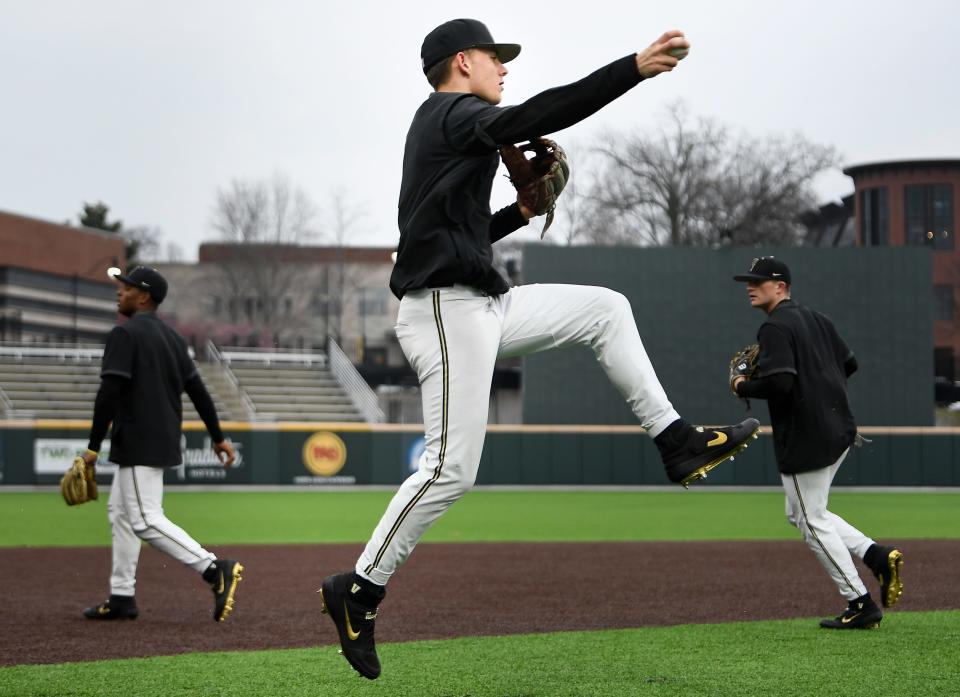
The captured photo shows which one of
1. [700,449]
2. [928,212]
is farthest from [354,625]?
[928,212]

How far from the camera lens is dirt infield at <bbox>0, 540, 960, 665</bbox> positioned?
22.0 feet

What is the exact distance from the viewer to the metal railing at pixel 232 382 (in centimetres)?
3350

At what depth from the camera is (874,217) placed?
153 feet

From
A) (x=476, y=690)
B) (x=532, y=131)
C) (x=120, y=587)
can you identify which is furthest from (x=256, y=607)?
(x=532, y=131)

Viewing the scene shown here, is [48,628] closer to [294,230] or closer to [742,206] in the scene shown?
[742,206]

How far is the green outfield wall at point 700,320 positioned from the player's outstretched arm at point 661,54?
22732 mm

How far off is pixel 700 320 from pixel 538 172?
23.1 m

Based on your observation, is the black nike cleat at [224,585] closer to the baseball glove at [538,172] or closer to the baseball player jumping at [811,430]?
the baseball player jumping at [811,430]

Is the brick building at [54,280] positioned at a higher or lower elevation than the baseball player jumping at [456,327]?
higher

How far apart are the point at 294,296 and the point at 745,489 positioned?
1572 inches

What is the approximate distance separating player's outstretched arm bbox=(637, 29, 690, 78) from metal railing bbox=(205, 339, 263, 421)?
29660 mm

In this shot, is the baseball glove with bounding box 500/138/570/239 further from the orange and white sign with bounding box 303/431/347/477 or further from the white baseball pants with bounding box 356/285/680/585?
the orange and white sign with bounding box 303/431/347/477

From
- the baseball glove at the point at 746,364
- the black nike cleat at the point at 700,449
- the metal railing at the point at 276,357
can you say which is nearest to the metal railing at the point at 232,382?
the metal railing at the point at 276,357

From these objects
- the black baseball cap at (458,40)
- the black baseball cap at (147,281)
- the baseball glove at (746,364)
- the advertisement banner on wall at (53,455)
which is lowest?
the advertisement banner on wall at (53,455)
